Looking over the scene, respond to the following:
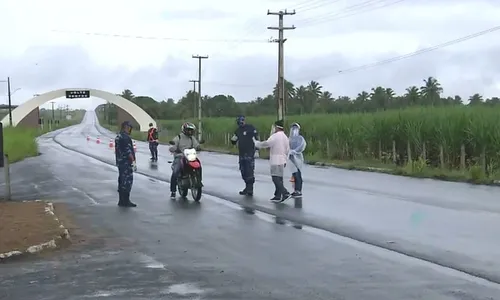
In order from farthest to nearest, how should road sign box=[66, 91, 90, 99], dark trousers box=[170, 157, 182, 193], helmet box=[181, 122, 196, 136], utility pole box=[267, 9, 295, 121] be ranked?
road sign box=[66, 91, 90, 99] < utility pole box=[267, 9, 295, 121] < dark trousers box=[170, 157, 182, 193] < helmet box=[181, 122, 196, 136]

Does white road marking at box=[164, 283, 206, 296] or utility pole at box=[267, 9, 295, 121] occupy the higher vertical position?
utility pole at box=[267, 9, 295, 121]

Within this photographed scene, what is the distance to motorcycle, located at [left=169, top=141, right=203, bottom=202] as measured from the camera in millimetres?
16484

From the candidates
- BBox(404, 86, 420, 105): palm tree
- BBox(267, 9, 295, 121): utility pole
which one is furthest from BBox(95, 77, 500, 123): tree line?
BBox(267, 9, 295, 121): utility pole

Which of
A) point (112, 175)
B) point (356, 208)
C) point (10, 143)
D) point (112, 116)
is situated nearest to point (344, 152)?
point (112, 175)

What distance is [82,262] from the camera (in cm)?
942

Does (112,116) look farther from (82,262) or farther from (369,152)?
(82,262)

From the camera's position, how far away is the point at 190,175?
16.8 m

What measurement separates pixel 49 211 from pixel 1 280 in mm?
5948

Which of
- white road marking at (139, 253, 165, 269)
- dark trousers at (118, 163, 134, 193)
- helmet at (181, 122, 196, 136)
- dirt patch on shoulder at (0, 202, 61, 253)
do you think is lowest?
white road marking at (139, 253, 165, 269)

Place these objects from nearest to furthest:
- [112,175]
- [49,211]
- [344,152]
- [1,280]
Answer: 1. [1,280]
2. [49,211]
3. [112,175]
4. [344,152]

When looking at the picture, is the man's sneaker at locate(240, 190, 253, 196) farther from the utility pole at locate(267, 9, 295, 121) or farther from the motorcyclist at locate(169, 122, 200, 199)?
the utility pole at locate(267, 9, 295, 121)

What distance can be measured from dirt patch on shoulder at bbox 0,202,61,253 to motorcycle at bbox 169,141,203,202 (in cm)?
318

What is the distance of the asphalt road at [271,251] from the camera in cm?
764

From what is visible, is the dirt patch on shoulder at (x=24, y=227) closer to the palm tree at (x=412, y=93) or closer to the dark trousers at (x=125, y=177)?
the dark trousers at (x=125, y=177)
